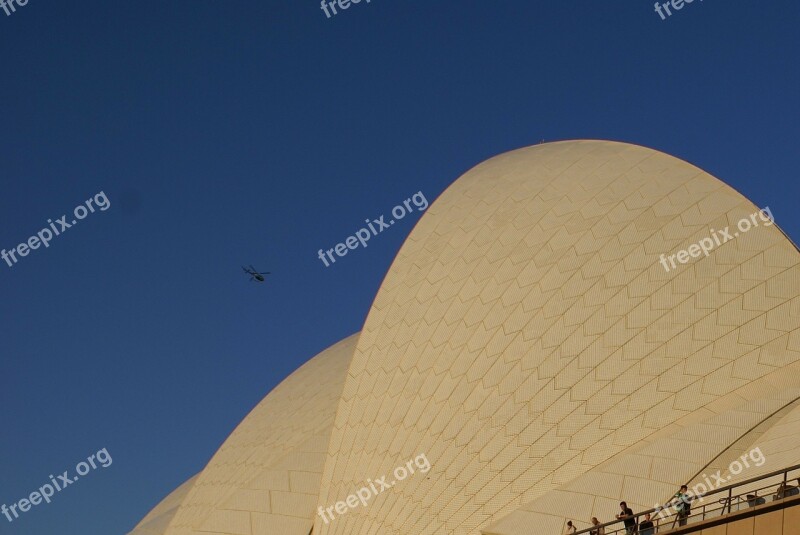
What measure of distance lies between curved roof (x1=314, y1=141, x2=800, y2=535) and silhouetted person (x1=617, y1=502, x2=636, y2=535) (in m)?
A: 1.39

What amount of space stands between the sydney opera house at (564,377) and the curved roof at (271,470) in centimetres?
7

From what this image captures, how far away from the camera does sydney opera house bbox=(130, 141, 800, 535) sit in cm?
1488

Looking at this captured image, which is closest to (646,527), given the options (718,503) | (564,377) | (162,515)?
(718,503)

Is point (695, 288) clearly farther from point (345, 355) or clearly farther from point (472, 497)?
point (345, 355)

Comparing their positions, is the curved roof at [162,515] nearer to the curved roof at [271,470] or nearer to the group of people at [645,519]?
the curved roof at [271,470]

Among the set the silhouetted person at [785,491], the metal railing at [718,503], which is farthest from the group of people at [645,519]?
the silhouetted person at [785,491]

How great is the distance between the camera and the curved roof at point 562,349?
16.1 m

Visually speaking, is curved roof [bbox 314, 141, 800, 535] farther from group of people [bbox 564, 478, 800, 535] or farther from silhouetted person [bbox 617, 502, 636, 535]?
silhouetted person [bbox 617, 502, 636, 535]

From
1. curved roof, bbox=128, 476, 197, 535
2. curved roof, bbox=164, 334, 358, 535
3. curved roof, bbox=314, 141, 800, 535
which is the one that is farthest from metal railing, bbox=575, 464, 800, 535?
curved roof, bbox=128, 476, 197, 535

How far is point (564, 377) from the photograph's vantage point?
57.0 feet

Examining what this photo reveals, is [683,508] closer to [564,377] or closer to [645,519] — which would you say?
[645,519]

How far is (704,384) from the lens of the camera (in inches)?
642

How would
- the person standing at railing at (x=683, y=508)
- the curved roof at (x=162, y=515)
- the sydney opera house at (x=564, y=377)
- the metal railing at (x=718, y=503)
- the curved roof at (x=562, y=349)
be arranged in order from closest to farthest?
the metal railing at (x=718, y=503) → the person standing at railing at (x=683, y=508) → the sydney opera house at (x=564, y=377) → the curved roof at (x=562, y=349) → the curved roof at (x=162, y=515)

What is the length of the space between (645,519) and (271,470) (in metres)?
10.6
